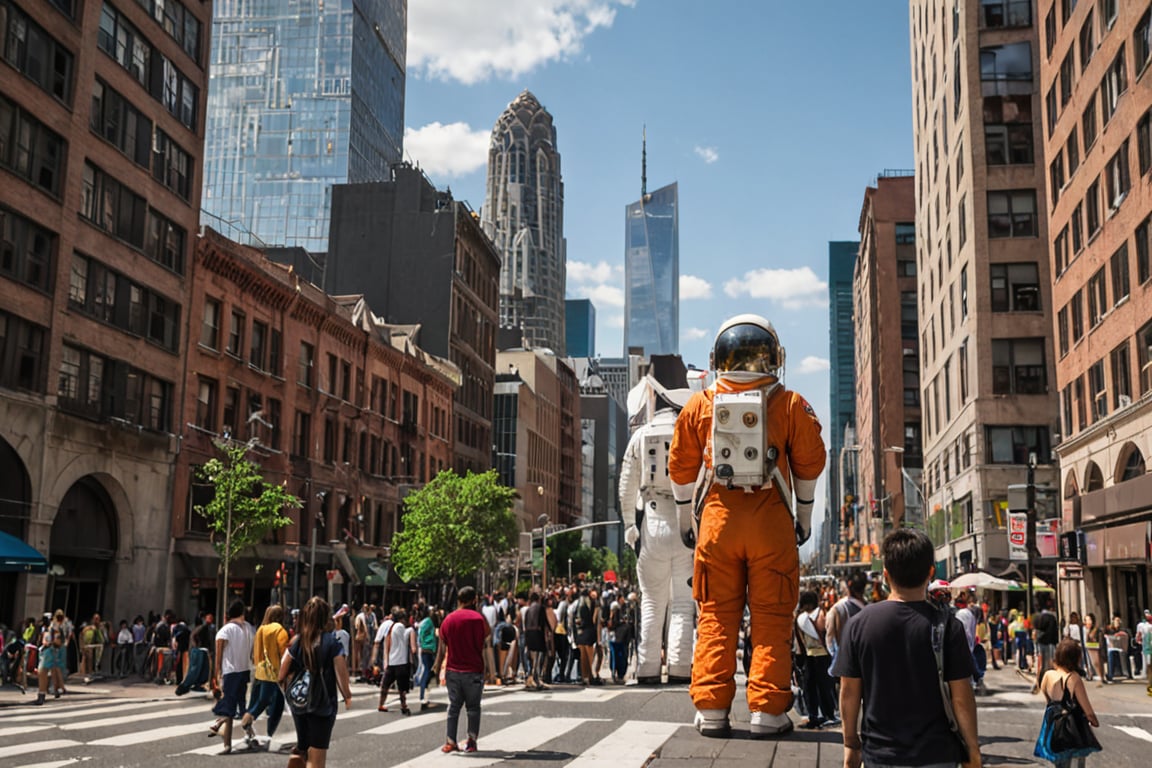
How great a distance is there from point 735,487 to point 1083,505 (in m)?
30.7

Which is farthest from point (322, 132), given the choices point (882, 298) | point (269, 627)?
point (269, 627)

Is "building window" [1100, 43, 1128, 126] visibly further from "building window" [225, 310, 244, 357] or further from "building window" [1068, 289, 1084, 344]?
"building window" [225, 310, 244, 357]

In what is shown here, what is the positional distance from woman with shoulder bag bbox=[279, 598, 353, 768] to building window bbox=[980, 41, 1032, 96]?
48.4 m

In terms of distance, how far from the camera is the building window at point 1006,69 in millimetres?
50125

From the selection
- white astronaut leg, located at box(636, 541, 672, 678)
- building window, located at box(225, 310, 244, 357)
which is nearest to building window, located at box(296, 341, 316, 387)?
building window, located at box(225, 310, 244, 357)

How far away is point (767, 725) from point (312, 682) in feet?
10.7

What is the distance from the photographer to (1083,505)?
3534cm

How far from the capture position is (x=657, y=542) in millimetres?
15156

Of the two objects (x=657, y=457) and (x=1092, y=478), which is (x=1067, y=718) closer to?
(x=657, y=457)

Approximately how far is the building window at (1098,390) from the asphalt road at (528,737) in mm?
18254

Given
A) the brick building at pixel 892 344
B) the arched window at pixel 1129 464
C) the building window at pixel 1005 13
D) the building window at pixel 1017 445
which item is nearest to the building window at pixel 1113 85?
the arched window at pixel 1129 464

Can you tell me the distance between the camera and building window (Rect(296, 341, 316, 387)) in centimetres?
4547

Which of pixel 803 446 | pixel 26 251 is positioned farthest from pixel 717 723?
pixel 26 251

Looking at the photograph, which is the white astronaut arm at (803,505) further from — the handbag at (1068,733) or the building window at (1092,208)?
the building window at (1092,208)
